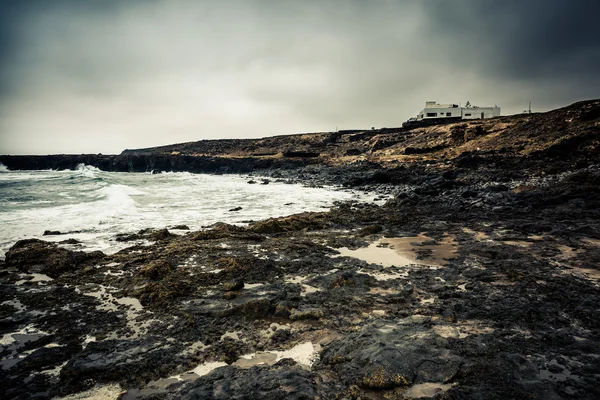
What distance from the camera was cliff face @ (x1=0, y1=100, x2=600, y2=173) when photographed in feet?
77.2

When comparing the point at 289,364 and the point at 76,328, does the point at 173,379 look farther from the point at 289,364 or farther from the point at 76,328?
the point at 76,328

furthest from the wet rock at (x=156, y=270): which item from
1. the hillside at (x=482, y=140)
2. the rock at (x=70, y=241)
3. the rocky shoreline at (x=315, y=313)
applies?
the hillside at (x=482, y=140)

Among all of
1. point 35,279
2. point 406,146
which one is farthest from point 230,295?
point 406,146

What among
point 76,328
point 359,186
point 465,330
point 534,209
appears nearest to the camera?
point 465,330

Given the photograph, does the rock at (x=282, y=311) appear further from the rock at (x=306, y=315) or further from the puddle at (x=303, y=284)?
the puddle at (x=303, y=284)

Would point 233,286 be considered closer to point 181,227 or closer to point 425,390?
point 425,390

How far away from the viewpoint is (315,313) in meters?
5.36

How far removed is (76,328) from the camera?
5.17 metres

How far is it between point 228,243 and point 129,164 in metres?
87.5

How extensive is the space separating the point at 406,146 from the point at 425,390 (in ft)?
154

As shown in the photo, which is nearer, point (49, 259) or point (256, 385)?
point (256, 385)

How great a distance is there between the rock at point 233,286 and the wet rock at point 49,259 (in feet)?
15.0

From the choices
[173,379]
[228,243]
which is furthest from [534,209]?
[173,379]

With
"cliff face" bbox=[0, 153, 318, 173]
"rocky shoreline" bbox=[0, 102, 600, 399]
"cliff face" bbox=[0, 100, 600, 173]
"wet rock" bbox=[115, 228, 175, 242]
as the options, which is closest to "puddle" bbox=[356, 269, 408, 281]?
"rocky shoreline" bbox=[0, 102, 600, 399]
